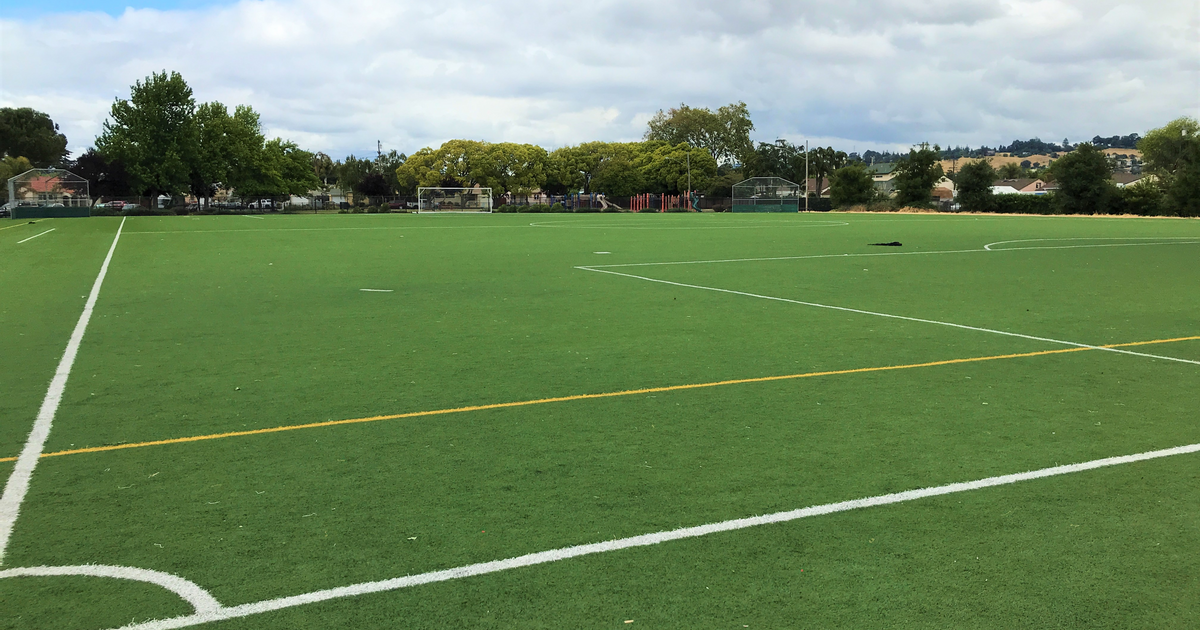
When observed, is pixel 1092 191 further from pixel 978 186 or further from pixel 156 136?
pixel 156 136

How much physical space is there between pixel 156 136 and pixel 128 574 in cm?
8355

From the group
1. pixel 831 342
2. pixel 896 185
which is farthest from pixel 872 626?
pixel 896 185

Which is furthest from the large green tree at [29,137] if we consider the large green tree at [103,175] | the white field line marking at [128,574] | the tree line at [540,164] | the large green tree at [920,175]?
the white field line marking at [128,574]

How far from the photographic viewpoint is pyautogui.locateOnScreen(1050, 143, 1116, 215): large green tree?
6278 cm

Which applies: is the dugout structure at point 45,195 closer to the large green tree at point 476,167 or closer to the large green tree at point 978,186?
the large green tree at point 476,167

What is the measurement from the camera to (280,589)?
11.7 feet

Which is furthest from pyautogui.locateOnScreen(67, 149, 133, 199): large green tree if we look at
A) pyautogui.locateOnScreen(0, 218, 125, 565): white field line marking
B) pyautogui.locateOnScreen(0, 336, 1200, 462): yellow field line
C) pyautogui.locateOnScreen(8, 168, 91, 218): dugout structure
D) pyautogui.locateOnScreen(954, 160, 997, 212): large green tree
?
pyautogui.locateOnScreen(0, 336, 1200, 462): yellow field line

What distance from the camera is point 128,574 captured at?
3.71 m

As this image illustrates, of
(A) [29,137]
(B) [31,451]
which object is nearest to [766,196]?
(B) [31,451]

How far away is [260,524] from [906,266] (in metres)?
16.3

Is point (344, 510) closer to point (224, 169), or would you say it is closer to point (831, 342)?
point (831, 342)

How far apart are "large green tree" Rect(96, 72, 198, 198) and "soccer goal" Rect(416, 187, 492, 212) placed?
817 inches

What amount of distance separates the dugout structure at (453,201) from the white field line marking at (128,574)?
75.3m

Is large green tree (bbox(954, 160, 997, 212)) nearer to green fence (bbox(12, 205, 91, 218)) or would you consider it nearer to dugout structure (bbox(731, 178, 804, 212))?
dugout structure (bbox(731, 178, 804, 212))
